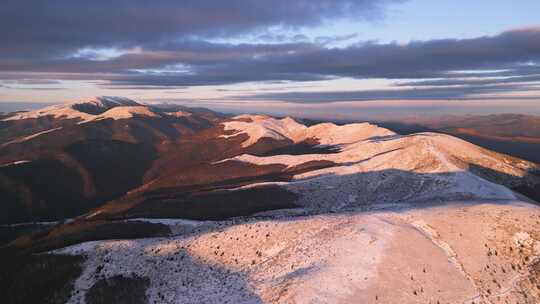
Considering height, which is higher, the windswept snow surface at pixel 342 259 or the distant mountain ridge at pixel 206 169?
the windswept snow surface at pixel 342 259

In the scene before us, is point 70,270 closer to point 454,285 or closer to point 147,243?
point 147,243

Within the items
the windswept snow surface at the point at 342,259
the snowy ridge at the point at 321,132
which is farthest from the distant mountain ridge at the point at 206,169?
the windswept snow surface at the point at 342,259

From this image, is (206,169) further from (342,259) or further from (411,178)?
(342,259)

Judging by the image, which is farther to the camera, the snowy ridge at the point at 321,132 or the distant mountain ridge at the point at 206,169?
the snowy ridge at the point at 321,132

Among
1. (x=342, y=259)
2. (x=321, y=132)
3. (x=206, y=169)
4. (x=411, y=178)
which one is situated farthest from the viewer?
(x=321, y=132)

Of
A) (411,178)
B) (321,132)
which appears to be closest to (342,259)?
(411,178)

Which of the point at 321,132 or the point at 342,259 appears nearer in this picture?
the point at 342,259

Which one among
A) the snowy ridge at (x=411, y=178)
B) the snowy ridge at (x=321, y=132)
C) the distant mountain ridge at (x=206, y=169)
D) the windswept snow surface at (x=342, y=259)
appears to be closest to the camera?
the windswept snow surface at (x=342, y=259)

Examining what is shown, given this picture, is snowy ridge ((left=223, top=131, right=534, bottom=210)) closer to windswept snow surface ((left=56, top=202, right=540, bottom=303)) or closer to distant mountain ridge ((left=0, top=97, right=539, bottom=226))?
distant mountain ridge ((left=0, top=97, right=539, bottom=226))

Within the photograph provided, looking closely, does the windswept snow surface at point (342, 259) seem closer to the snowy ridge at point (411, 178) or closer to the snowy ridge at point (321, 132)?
the snowy ridge at point (411, 178)

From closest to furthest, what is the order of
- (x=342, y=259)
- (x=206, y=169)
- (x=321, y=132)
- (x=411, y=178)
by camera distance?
(x=342, y=259), (x=411, y=178), (x=206, y=169), (x=321, y=132)

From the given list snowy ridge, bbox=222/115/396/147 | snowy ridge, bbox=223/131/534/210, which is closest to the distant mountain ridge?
snowy ridge, bbox=223/131/534/210
